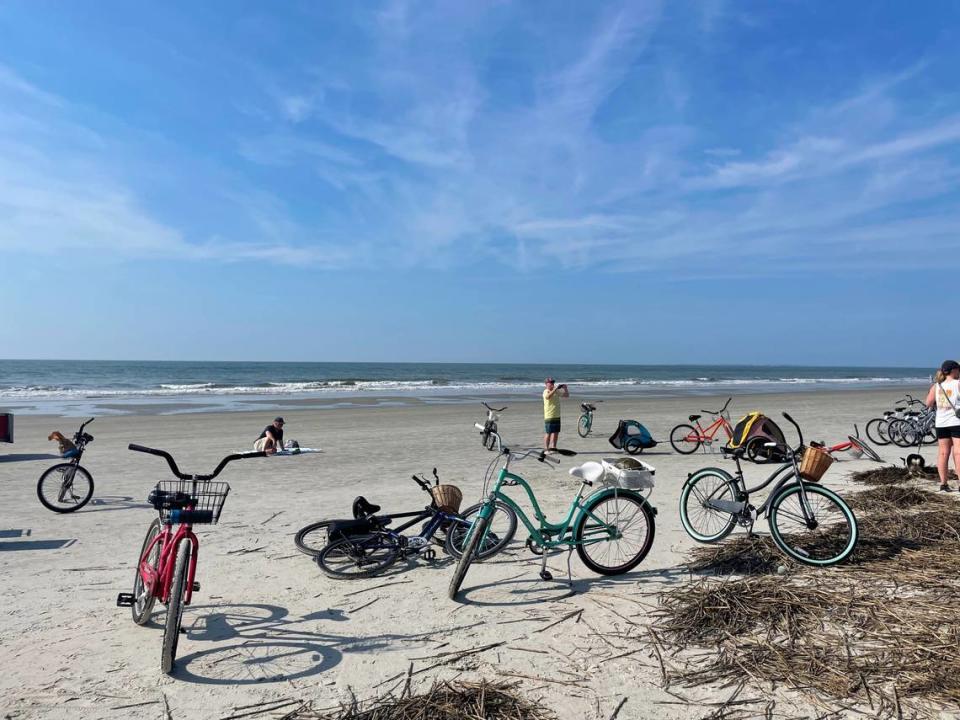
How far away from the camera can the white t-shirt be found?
7.96 metres

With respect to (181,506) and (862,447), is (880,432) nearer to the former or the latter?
(862,447)

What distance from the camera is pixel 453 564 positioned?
18.2 ft

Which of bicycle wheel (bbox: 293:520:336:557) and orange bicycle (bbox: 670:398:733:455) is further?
orange bicycle (bbox: 670:398:733:455)

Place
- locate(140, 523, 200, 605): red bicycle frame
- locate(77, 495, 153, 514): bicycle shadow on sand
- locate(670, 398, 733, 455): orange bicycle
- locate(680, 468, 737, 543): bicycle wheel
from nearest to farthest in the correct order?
1. locate(140, 523, 200, 605): red bicycle frame
2. locate(680, 468, 737, 543): bicycle wheel
3. locate(77, 495, 153, 514): bicycle shadow on sand
4. locate(670, 398, 733, 455): orange bicycle

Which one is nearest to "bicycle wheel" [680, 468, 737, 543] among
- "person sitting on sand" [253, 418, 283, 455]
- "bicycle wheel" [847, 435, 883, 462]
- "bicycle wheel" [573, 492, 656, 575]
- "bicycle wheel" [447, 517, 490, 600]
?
"bicycle wheel" [573, 492, 656, 575]

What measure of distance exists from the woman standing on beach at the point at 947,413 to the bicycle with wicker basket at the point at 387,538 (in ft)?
21.4

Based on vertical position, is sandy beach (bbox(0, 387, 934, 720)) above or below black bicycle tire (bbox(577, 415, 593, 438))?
below

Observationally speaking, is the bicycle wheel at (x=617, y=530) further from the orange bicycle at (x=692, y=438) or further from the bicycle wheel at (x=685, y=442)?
the bicycle wheel at (x=685, y=442)

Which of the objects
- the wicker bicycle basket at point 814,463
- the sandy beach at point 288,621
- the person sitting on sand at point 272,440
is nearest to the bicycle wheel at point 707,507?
the sandy beach at point 288,621

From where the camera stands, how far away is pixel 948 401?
8039mm

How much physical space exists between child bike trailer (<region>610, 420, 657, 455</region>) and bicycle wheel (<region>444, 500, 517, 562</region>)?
826cm

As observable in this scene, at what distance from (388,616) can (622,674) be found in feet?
5.75

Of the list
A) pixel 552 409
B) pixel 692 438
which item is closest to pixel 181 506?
pixel 552 409

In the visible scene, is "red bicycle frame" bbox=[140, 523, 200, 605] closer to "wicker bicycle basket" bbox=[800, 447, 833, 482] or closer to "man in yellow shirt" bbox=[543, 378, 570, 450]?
"wicker bicycle basket" bbox=[800, 447, 833, 482]
